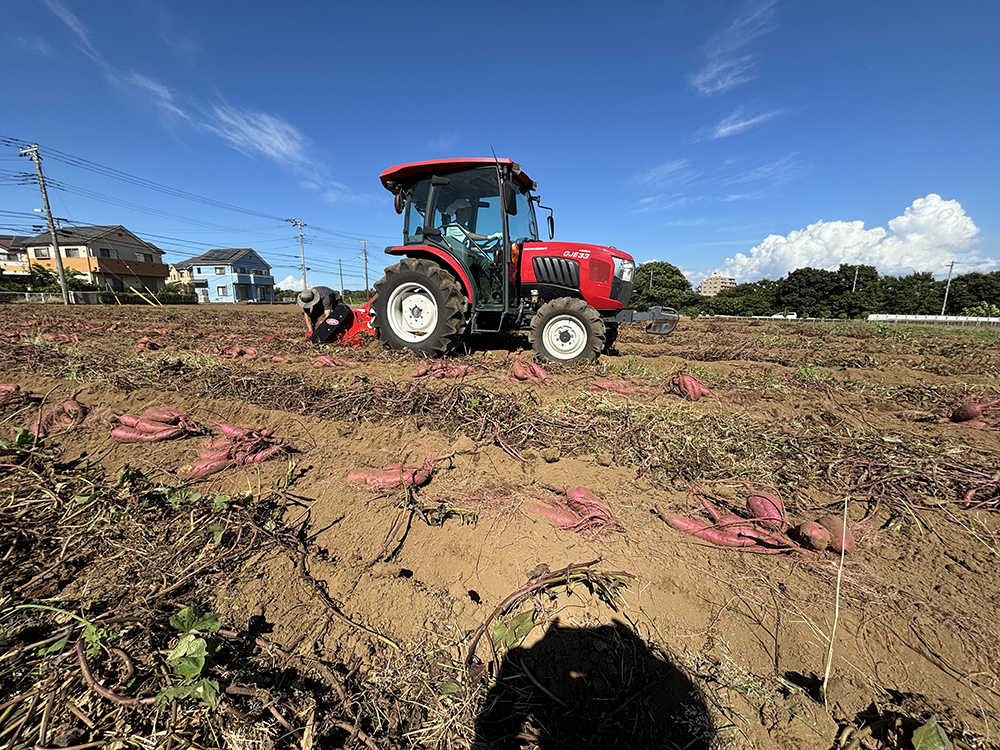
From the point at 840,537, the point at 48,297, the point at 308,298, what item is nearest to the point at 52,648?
the point at 840,537

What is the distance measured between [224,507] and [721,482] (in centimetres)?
277

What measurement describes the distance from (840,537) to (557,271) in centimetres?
470

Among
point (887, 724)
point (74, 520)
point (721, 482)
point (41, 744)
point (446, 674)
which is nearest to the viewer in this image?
point (41, 744)

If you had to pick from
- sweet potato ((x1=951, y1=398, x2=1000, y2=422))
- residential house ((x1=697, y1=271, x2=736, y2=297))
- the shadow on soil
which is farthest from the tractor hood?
residential house ((x1=697, y1=271, x2=736, y2=297))

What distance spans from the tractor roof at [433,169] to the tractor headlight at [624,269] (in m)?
1.91

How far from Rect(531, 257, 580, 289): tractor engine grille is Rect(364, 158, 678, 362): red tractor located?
0.05 feet

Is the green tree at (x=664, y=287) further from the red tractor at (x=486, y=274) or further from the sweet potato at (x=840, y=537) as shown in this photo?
the sweet potato at (x=840, y=537)

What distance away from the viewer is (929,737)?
106 centimetres

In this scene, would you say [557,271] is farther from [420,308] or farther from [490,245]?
[420,308]

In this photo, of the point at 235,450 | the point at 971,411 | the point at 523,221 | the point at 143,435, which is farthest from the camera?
the point at 523,221

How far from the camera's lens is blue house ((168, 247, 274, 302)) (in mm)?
52906

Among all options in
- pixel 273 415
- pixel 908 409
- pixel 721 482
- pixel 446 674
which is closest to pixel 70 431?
pixel 273 415

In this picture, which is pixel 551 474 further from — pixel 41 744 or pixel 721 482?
pixel 41 744

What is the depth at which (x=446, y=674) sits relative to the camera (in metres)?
1.33
